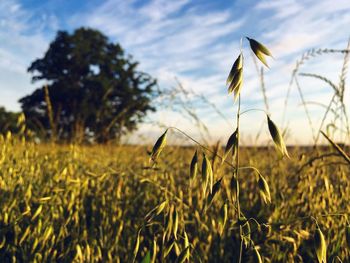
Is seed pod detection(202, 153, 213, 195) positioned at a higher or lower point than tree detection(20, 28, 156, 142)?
lower

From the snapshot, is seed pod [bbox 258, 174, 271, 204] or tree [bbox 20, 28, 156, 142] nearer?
seed pod [bbox 258, 174, 271, 204]

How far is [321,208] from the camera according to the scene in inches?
96.0

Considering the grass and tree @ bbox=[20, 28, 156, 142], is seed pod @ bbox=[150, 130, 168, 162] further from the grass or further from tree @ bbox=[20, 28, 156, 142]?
tree @ bbox=[20, 28, 156, 142]

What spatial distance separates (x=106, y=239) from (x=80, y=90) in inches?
1221

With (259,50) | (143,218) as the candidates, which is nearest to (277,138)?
(259,50)

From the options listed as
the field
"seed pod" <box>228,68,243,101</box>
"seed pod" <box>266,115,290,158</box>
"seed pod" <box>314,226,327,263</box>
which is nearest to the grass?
the field

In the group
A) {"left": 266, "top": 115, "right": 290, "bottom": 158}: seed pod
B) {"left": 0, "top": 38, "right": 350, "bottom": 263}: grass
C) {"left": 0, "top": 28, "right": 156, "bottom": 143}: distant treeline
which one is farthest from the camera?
{"left": 0, "top": 28, "right": 156, "bottom": 143}: distant treeline

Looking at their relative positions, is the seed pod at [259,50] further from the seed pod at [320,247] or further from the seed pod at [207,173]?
the seed pod at [320,247]

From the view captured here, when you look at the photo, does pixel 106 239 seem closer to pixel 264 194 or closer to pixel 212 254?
pixel 212 254

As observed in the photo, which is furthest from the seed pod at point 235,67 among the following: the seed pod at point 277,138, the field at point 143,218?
the field at point 143,218

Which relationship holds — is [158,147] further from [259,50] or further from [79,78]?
[79,78]

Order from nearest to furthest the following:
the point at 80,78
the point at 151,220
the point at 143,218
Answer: the point at 151,220 < the point at 143,218 < the point at 80,78

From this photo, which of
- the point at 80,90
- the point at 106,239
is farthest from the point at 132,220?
the point at 80,90

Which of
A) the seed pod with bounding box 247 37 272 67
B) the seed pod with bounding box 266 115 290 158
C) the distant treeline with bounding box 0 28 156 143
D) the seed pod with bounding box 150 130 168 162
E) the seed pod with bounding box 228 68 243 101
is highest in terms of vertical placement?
the distant treeline with bounding box 0 28 156 143
